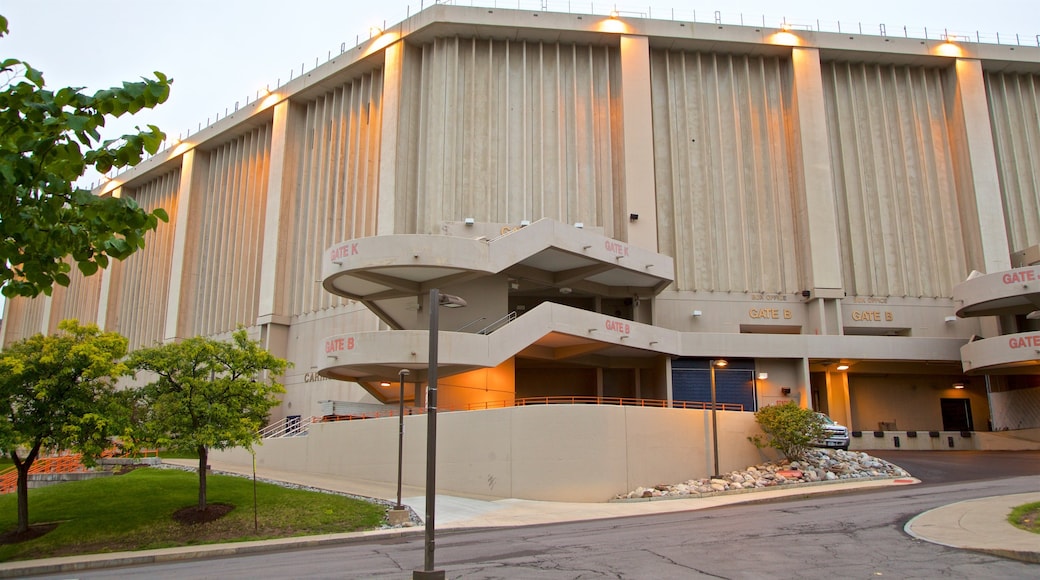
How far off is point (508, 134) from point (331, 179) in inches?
592

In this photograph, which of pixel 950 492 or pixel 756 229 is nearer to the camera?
pixel 950 492

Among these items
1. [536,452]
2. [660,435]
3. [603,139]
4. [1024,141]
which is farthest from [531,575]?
[1024,141]

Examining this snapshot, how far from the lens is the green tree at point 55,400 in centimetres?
2191

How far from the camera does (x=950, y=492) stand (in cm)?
2305

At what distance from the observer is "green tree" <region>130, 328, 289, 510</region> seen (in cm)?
2369

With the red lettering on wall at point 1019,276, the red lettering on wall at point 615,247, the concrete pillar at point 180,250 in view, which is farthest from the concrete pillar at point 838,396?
the concrete pillar at point 180,250

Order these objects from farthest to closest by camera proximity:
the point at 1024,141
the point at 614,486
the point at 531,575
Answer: the point at 1024,141
the point at 614,486
the point at 531,575

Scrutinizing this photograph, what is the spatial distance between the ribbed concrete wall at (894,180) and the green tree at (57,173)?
5080 cm

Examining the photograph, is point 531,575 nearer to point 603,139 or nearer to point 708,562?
point 708,562

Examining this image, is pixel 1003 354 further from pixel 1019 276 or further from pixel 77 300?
pixel 77 300

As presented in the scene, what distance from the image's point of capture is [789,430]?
100 feet

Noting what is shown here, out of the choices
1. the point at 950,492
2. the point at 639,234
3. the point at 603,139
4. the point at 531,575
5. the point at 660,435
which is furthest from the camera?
the point at 603,139

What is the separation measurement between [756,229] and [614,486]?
28.7 meters

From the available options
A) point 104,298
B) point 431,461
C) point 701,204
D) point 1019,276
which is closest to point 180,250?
point 104,298
